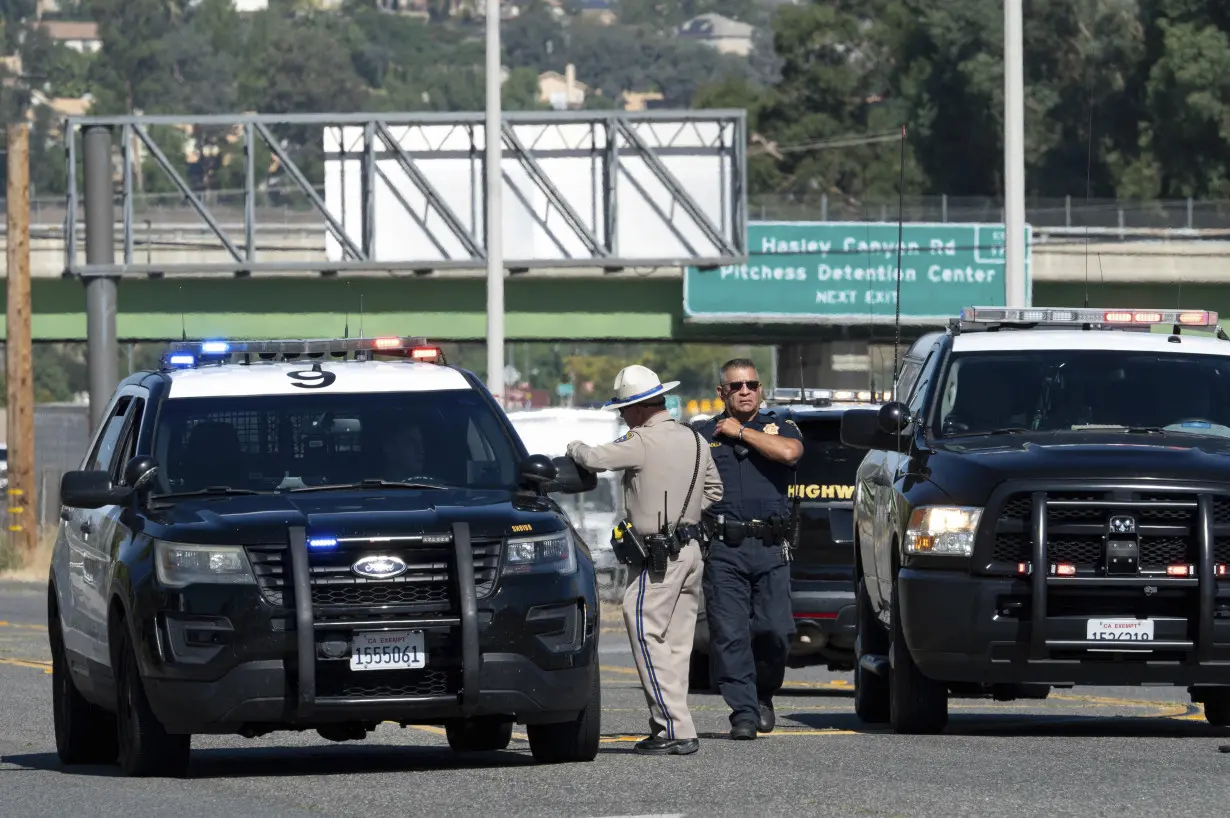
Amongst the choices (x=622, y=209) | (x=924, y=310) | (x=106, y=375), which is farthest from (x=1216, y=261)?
(x=106, y=375)

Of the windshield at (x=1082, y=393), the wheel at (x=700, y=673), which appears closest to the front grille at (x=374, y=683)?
the windshield at (x=1082, y=393)

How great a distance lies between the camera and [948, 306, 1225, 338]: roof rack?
1448cm

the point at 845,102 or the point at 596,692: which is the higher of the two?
the point at 845,102

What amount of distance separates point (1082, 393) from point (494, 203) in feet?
66.8

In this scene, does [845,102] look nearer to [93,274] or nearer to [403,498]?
[93,274]

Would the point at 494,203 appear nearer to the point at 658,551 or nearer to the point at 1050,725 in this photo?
the point at 1050,725

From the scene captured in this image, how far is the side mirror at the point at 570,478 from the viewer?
39.7 feet

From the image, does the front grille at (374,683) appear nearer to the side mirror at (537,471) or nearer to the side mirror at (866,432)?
the side mirror at (537,471)

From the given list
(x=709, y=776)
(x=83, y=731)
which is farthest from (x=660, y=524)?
(x=83, y=731)

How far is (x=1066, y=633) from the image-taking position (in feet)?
40.6

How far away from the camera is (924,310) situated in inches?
2249

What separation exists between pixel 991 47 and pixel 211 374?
88817 mm

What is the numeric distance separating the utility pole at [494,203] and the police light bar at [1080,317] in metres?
18.1

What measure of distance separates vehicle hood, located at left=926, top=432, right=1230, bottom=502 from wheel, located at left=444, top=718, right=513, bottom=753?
2376 mm
